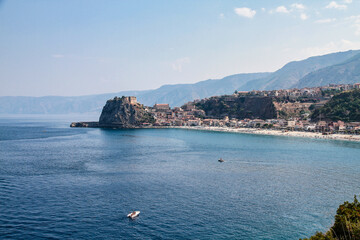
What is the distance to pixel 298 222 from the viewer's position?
2386cm

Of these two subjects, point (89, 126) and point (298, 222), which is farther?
point (89, 126)

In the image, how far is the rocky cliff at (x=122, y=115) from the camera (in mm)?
127312

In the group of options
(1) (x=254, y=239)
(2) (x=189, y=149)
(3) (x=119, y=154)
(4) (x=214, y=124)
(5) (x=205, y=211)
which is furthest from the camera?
(4) (x=214, y=124)

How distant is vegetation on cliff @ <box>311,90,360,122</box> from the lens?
96.9 meters

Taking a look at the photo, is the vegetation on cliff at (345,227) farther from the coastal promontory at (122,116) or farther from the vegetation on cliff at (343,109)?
the coastal promontory at (122,116)

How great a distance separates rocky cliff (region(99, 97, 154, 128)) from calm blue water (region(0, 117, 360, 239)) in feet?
244

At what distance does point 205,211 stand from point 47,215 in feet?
43.0

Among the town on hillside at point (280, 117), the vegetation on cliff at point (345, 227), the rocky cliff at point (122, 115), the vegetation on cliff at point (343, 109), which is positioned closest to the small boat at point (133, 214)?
the vegetation on cliff at point (345, 227)

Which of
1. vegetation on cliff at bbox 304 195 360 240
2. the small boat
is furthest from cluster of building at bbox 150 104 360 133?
the small boat

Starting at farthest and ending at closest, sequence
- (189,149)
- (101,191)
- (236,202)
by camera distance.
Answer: (189,149), (101,191), (236,202)

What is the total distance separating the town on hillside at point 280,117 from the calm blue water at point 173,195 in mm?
46600

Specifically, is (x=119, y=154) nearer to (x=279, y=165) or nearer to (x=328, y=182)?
(x=279, y=165)

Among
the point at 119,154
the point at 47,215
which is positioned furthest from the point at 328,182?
the point at 119,154

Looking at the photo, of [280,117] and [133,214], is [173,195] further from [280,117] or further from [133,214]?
[280,117]
